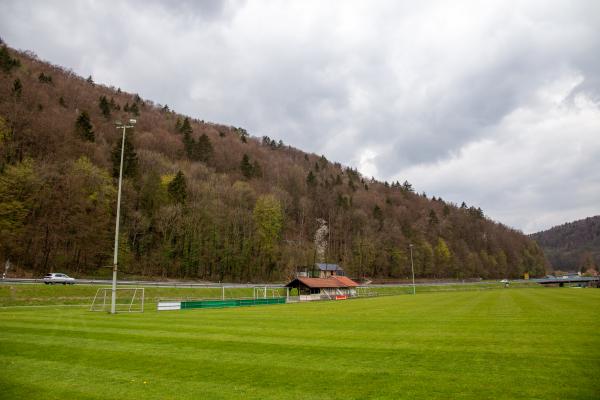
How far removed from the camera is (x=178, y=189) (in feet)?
285

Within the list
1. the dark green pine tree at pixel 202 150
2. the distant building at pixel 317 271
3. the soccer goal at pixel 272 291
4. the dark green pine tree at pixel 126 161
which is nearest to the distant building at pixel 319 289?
the soccer goal at pixel 272 291

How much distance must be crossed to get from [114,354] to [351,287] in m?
66.6

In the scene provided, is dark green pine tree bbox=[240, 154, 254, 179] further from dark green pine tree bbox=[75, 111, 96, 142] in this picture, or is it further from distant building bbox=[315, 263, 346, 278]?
dark green pine tree bbox=[75, 111, 96, 142]

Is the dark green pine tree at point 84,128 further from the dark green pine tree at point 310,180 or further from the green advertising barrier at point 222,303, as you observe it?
the dark green pine tree at point 310,180

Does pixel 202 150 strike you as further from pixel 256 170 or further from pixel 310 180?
pixel 310 180

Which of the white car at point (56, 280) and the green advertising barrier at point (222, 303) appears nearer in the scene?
the green advertising barrier at point (222, 303)

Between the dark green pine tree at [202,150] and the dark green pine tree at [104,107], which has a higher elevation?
the dark green pine tree at [104,107]

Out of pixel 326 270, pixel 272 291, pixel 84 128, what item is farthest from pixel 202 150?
pixel 272 291

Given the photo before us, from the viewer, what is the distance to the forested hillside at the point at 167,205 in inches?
2525

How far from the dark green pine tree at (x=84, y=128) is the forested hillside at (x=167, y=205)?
408mm

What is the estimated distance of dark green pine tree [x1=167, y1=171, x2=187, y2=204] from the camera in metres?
86.2

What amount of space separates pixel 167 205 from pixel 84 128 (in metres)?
26.6

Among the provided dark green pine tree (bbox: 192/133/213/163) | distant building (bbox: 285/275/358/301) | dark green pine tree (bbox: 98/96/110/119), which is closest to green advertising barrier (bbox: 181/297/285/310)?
distant building (bbox: 285/275/358/301)

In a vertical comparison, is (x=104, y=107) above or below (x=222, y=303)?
above
